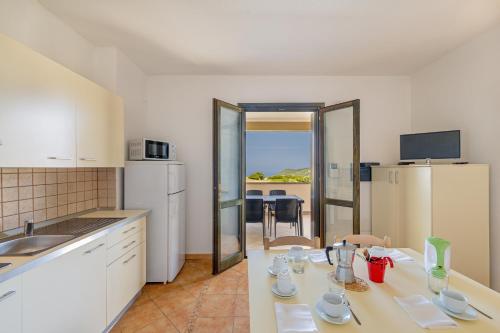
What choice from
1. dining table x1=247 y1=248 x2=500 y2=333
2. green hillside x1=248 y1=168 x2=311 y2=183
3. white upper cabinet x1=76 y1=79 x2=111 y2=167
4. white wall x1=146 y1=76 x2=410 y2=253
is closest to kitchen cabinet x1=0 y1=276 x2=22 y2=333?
white upper cabinet x1=76 y1=79 x2=111 y2=167

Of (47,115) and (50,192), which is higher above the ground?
(47,115)

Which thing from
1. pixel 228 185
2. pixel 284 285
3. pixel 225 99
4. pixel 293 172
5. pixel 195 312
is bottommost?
pixel 195 312

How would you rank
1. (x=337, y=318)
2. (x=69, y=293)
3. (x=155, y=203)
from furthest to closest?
1. (x=155, y=203)
2. (x=69, y=293)
3. (x=337, y=318)

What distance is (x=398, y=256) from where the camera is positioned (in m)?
1.74

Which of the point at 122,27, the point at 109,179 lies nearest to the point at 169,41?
the point at 122,27

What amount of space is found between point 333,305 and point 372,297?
0.31 metres

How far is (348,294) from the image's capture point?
124 centimetres

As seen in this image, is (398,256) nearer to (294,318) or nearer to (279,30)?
(294,318)

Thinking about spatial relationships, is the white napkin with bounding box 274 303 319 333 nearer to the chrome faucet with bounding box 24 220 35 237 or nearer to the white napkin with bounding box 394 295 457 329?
the white napkin with bounding box 394 295 457 329

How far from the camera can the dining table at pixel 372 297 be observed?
3.24 ft

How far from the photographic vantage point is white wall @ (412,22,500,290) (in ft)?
7.97

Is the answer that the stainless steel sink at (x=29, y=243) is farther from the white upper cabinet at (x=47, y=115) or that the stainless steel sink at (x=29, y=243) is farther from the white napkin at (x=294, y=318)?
the white napkin at (x=294, y=318)

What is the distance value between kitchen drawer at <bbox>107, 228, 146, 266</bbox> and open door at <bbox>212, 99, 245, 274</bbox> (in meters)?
0.85

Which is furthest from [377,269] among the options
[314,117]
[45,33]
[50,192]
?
[45,33]
